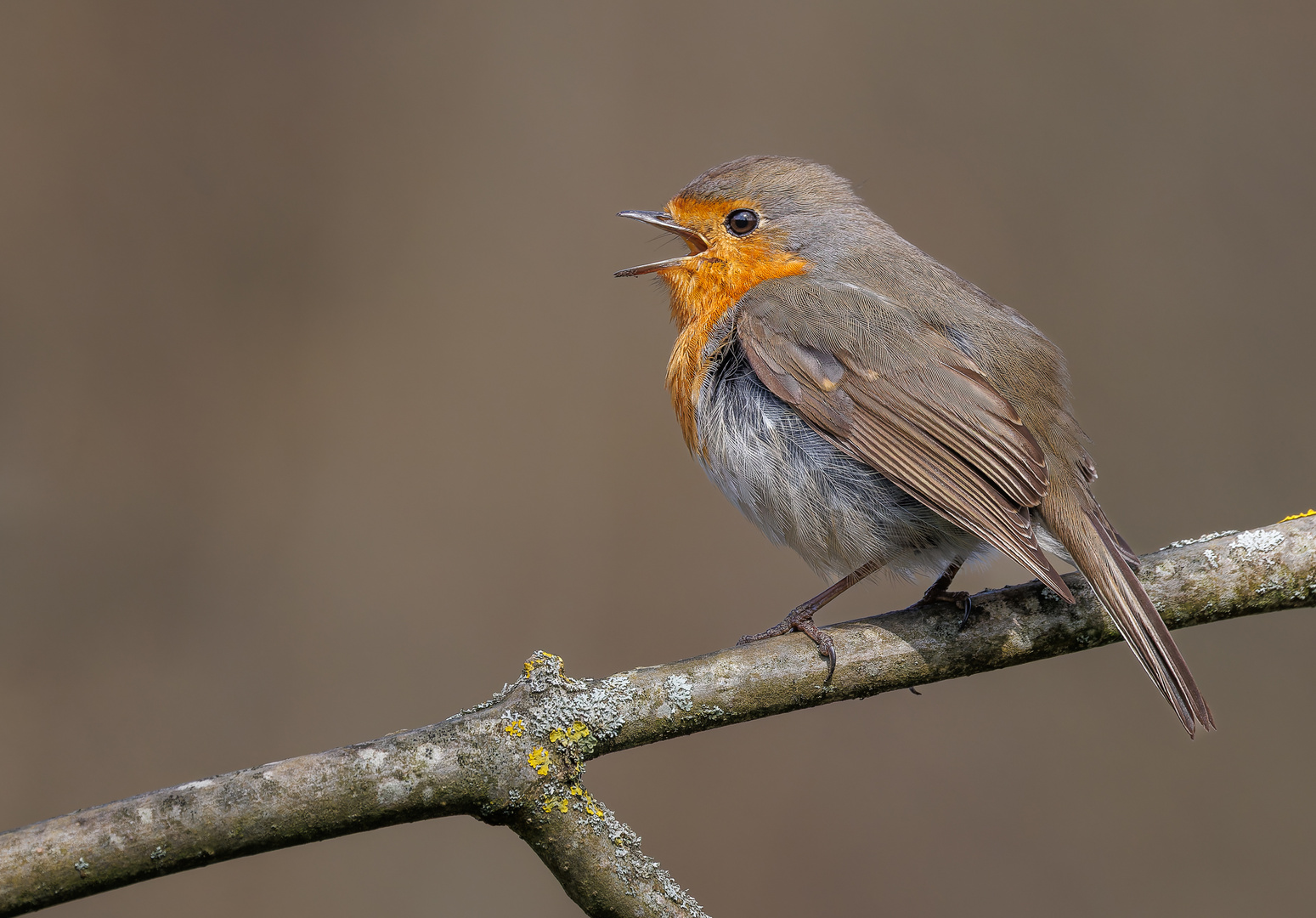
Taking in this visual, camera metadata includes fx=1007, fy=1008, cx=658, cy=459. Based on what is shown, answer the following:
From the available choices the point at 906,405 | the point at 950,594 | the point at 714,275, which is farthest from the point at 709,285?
the point at 950,594

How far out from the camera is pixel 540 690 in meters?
1.64

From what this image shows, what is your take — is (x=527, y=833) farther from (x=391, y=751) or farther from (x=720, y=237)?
(x=720, y=237)

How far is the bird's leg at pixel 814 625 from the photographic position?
71.4 inches

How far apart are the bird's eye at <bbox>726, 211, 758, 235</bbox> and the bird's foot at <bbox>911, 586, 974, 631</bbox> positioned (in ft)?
3.45

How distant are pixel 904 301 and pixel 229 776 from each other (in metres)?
1.70

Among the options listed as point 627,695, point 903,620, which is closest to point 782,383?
point 903,620

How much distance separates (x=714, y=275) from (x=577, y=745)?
1371 mm

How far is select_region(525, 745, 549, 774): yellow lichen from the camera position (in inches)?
62.4

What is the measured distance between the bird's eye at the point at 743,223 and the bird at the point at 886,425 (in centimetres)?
7

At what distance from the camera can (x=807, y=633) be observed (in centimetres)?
190

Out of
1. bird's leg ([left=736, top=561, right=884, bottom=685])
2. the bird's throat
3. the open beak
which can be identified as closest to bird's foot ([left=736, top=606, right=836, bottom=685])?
bird's leg ([left=736, top=561, right=884, bottom=685])

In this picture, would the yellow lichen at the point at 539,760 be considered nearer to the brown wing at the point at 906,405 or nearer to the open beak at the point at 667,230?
the brown wing at the point at 906,405

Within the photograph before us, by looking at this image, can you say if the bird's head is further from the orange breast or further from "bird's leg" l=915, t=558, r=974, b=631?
"bird's leg" l=915, t=558, r=974, b=631

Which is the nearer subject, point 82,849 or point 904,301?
point 82,849
